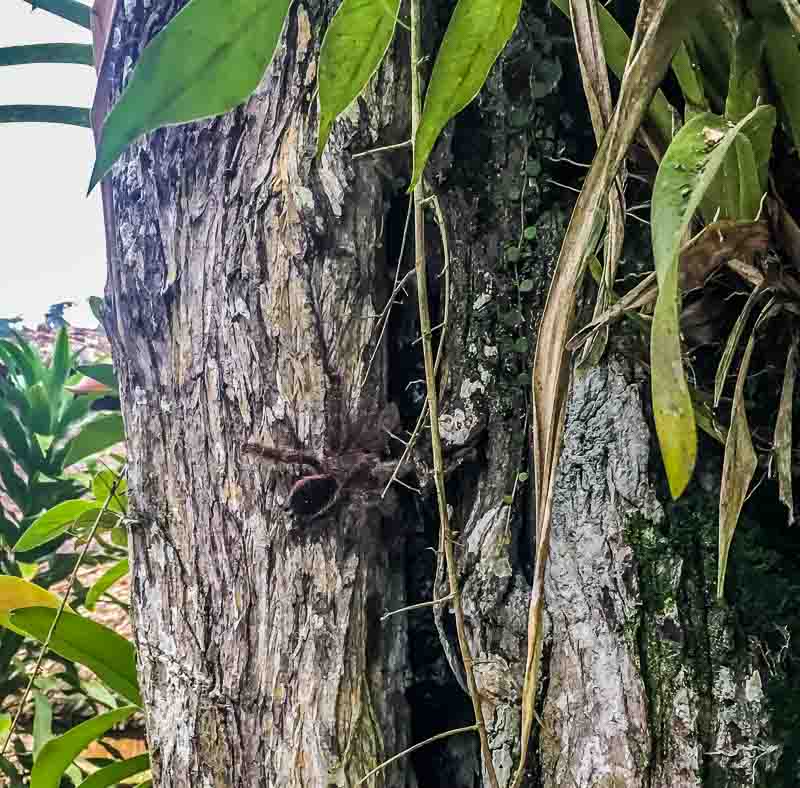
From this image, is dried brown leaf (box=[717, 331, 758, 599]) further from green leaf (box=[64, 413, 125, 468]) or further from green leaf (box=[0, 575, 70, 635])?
green leaf (box=[64, 413, 125, 468])

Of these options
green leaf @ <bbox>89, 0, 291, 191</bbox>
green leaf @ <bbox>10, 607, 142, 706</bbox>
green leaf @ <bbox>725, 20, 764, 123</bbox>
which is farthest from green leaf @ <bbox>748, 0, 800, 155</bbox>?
green leaf @ <bbox>10, 607, 142, 706</bbox>

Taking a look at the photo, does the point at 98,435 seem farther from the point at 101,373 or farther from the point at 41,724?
the point at 41,724

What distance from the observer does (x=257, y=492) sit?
508mm

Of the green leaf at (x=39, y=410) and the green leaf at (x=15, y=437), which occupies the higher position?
the green leaf at (x=39, y=410)

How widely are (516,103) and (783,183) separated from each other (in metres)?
0.19

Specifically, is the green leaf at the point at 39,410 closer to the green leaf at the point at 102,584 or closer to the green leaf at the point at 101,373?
the green leaf at the point at 101,373

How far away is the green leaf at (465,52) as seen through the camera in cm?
30

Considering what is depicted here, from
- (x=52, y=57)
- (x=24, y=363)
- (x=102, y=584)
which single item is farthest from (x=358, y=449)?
(x=24, y=363)

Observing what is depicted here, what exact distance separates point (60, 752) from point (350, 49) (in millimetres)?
770

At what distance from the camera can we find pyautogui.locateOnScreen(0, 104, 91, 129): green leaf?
91 centimetres

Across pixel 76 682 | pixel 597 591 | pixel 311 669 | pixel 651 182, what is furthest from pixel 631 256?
pixel 76 682

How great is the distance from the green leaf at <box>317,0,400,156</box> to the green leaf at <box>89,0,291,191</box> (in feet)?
0.09

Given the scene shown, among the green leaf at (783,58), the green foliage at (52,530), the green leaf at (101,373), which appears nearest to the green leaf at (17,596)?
the green foliage at (52,530)

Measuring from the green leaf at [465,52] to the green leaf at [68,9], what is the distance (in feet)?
2.62
